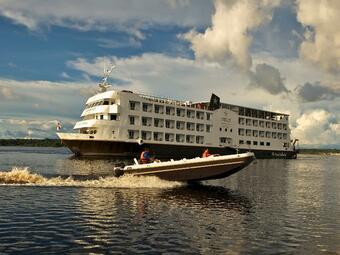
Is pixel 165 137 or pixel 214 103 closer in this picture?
pixel 165 137

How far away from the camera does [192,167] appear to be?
103ft

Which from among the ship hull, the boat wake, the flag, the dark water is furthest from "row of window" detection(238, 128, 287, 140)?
the boat wake

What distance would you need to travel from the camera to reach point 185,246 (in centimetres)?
1416

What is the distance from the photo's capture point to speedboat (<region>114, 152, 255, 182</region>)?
31.2 metres

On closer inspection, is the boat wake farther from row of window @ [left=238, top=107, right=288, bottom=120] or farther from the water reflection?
row of window @ [left=238, top=107, right=288, bottom=120]

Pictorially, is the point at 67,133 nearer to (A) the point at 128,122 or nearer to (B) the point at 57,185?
(A) the point at 128,122

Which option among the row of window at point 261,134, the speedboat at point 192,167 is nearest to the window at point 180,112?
the row of window at point 261,134

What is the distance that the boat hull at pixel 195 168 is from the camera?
3116 cm

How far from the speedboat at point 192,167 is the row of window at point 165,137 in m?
45.5

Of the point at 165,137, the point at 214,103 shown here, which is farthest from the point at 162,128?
the point at 214,103

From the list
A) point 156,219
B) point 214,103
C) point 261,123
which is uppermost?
point 214,103

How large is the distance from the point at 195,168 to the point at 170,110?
5254cm

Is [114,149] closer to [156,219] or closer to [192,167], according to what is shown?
[192,167]

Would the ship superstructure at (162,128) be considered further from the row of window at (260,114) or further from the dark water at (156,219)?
the dark water at (156,219)
